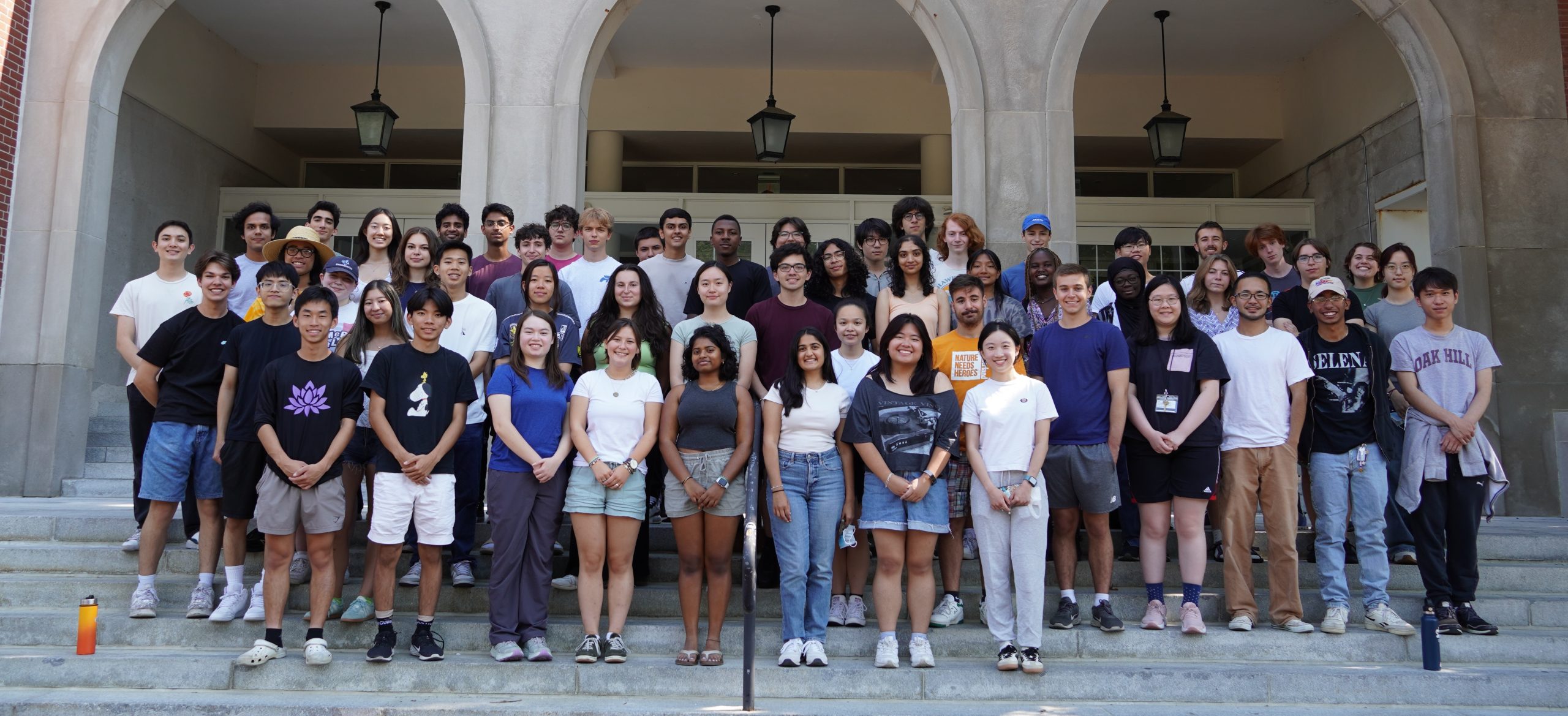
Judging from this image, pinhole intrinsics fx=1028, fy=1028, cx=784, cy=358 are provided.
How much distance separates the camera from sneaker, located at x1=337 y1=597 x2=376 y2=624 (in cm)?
509

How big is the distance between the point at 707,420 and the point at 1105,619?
223 cm

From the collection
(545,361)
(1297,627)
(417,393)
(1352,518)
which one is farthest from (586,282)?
(1352,518)

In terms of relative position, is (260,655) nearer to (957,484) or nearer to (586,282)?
(586,282)

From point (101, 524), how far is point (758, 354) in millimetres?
4152

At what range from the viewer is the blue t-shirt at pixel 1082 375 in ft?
17.4

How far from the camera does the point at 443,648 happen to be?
503cm

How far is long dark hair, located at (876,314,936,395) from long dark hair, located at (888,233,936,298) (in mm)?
780

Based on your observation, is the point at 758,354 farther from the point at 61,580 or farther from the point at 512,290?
the point at 61,580

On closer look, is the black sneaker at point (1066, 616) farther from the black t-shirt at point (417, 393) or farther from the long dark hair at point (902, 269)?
the black t-shirt at point (417, 393)

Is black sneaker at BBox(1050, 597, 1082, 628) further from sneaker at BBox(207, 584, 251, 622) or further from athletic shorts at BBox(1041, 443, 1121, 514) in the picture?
sneaker at BBox(207, 584, 251, 622)

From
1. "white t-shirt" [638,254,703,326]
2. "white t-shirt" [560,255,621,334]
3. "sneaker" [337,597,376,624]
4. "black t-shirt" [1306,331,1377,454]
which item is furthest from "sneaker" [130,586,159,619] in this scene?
"black t-shirt" [1306,331,1377,454]

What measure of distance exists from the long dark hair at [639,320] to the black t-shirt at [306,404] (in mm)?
1210

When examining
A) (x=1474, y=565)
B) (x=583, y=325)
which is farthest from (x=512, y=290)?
(x=1474, y=565)

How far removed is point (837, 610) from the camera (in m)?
5.32
